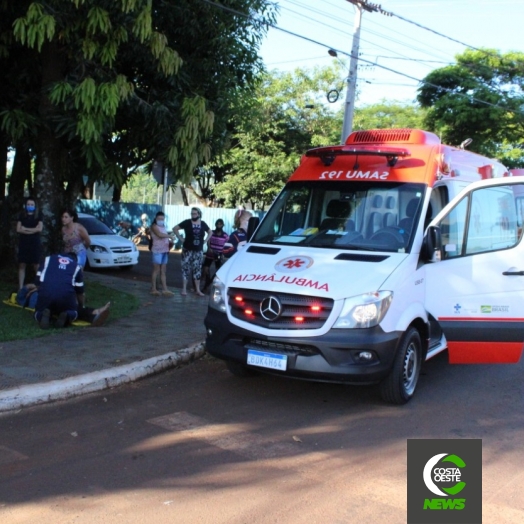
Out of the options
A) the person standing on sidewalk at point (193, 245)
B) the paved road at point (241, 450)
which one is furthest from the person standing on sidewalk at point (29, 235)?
the paved road at point (241, 450)

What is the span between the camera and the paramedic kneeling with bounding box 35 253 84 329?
8500mm

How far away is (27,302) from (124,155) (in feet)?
8.87

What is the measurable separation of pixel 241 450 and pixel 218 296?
184 cm

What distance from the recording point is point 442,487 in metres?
3.84

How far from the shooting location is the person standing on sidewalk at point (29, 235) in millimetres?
10680

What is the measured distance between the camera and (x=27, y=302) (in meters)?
9.78

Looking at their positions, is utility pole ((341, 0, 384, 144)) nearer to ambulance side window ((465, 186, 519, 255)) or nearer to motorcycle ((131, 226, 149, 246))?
ambulance side window ((465, 186, 519, 255))

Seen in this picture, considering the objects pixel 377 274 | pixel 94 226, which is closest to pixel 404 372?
pixel 377 274

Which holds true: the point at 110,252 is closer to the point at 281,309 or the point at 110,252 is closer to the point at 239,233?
the point at 239,233

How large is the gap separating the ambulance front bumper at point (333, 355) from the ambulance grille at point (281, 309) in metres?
0.13

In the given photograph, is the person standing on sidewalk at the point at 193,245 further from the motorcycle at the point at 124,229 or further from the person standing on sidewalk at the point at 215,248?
the motorcycle at the point at 124,229

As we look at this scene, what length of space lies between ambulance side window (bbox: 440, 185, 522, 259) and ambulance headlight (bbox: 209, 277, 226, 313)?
2309 mm

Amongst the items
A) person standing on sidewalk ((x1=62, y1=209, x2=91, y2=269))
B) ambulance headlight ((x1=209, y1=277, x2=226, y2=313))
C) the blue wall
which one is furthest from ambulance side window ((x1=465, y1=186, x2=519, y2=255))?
the blue wall

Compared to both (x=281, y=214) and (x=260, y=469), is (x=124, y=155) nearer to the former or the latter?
(x=281, y=214)
